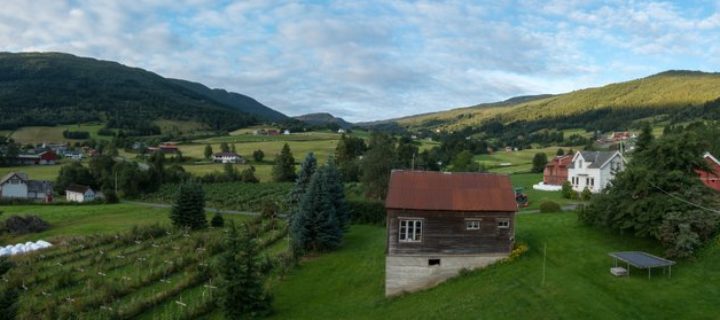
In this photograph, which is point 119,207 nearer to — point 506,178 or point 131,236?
point 131,236

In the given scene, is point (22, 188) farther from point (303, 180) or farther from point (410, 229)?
point (410, 229)

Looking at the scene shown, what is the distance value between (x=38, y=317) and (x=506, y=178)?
26.5 meters

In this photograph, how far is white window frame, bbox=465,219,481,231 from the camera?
30.3 m

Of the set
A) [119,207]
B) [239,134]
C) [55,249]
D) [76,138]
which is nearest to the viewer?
[55,249]

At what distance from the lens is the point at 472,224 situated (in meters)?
30.4

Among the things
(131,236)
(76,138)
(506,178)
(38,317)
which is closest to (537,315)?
(506,178)

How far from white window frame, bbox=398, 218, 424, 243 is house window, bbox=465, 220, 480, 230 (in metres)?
2.56

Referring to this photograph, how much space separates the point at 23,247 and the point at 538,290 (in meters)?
41.4

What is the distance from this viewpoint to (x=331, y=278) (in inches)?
1336

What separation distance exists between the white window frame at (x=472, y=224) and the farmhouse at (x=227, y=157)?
9070cm

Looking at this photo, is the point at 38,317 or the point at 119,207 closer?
the point at 38,317

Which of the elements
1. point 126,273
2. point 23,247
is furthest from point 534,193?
point 23,247

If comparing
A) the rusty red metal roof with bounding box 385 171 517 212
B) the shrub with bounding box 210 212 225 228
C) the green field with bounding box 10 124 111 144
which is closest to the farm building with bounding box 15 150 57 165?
the green field with bounding box 10 124 111 144

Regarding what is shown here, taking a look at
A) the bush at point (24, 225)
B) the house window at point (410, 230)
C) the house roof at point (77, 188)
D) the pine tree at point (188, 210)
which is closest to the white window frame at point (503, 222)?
the house window at point (410, 230)
